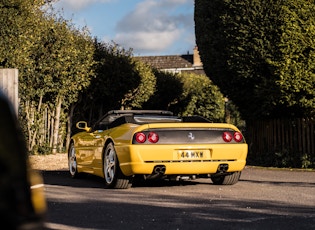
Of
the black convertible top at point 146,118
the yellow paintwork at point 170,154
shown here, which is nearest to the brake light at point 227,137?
the yellow paintwork at point 170,154

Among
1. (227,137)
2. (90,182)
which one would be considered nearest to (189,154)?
(227,137)

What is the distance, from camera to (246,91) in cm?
1497

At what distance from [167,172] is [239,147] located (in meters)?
1.30

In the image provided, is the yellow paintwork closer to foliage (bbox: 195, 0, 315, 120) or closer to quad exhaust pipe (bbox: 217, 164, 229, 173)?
quad exhaust pipe (bbox: 217, 164, 229, 173)

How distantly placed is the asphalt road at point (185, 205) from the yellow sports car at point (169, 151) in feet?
0.90

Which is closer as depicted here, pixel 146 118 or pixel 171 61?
pixel 146 118

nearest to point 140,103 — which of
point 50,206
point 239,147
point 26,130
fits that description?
point 26,130

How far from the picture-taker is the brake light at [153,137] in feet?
27.8

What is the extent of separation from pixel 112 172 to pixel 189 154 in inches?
50.9

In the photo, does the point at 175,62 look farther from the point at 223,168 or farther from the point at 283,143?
the point at 223,168

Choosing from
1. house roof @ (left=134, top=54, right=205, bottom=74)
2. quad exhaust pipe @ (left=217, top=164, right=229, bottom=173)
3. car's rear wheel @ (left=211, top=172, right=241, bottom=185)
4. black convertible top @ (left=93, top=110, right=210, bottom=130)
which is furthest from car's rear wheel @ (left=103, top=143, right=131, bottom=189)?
house roof @ (left=134, top=54, right=205, bottom=74)

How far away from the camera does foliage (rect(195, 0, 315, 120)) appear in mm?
13273

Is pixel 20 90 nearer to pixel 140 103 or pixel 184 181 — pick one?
pixel 184 181

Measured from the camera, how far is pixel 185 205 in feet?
A: 22.8
